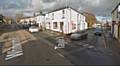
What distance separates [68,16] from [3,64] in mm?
52888

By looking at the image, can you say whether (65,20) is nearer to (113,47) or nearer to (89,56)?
(113,47)

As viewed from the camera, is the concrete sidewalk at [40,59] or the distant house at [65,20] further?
the distant house at [65,20]

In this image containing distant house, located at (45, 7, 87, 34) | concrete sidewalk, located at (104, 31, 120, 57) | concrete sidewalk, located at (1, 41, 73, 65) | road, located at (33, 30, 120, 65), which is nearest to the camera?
concrete sidewalk, located at (1, 41, 73, 65)

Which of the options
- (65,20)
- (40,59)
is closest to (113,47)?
(40,59)

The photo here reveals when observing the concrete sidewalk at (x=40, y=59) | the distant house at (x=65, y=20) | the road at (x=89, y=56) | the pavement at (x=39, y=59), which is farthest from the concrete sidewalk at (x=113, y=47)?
the distant house at (x=65, y=20)

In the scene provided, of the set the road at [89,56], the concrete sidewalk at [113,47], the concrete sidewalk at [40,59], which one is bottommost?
the concrete sidewalk at [113,47]

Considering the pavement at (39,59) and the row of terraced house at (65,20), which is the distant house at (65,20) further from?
the pavement at (39,59)

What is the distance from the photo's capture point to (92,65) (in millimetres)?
15562

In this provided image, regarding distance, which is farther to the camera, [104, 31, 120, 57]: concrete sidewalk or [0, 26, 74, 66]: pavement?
[104, 31, 120, 57]: concrete sidewalk

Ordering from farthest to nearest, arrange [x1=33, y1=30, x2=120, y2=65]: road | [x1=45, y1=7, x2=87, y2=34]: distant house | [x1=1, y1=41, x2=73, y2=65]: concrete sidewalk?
[x1=45, y1=7, x2=87, y2=34]: distant house
[x1=33, y1=30, x2=120, y2=65]: road
[x1=1, y1=41, x2=73, y2=65]: concrete sidewalk

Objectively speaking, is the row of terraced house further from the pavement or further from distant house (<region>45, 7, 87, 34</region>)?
the pavement

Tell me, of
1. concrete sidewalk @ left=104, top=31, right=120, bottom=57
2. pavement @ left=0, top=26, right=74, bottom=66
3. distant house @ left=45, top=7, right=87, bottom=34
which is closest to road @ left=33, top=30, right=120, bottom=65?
concrete sidewalk @ left=104, top=31, right=120, bottom=57

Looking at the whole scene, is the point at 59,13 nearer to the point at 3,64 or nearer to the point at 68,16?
the point at 68,16

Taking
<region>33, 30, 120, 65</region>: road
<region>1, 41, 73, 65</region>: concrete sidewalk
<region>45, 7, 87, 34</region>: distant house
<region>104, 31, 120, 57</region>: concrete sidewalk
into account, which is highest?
<region>45, 7, 87, 34</region>: distant house
